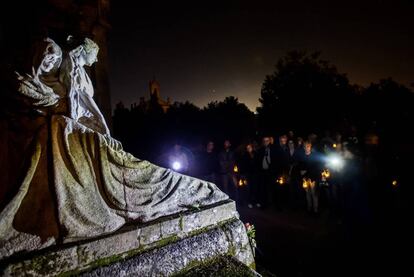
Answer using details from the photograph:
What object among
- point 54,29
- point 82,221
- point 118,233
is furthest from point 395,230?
point 54,29

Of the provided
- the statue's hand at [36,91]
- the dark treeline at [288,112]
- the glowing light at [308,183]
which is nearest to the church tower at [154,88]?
the dark treeline at [288,112]

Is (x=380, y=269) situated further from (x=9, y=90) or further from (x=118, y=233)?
(x=9, y=90)

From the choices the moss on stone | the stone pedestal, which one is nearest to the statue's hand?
the stone pedestal

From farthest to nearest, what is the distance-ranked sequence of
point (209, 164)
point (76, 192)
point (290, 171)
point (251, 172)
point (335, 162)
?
1. point (209, 164)
2. point (251, 172)
3. point (290, 171)
4. point (335, 162)
5. point (76, 192)

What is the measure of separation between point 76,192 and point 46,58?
1.34 m

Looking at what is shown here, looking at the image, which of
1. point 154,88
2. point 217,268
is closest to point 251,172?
point 217,268

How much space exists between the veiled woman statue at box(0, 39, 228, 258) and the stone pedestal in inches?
4.6

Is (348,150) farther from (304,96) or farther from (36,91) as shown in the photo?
(304,96)

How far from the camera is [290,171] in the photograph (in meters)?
7.07

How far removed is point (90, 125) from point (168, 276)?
1768 mm

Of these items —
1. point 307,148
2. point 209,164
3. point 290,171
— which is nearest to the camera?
point 307,148

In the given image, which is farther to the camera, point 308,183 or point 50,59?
point 308,183

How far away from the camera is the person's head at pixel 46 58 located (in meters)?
2.56

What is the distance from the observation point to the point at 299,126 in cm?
2208
